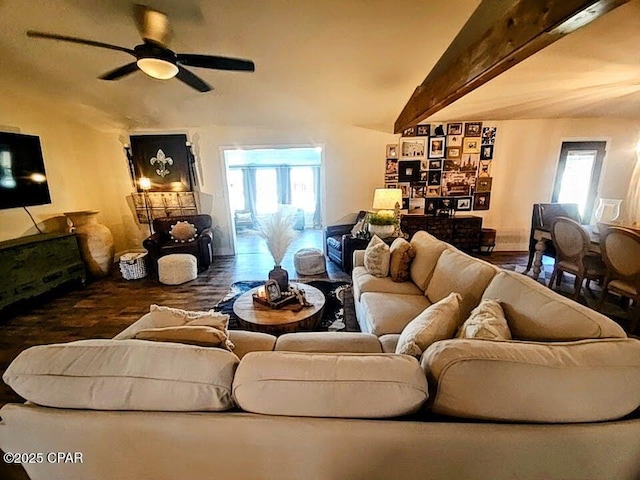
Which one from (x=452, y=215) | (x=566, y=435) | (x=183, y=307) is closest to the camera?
(x=566, y=435)

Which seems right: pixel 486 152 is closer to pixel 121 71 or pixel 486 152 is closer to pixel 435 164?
pixel 435 164

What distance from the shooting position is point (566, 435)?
34.0 inches

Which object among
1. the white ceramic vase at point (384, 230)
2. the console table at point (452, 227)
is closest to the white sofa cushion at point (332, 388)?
the white ceramic vase at point (384, 230)

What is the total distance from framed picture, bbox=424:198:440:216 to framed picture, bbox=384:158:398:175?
0.82m

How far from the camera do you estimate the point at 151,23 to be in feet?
7.50

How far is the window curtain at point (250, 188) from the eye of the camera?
358 inches

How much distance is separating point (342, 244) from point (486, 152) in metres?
3.24

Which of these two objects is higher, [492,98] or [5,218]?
[492,98]

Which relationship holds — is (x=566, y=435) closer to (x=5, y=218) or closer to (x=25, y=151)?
(x=5, y=218)

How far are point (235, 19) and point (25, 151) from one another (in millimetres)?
3534

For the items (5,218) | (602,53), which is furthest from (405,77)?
(5,218)

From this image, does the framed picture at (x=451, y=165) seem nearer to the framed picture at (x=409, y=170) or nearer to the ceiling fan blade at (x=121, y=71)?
the framed picture at (x=409, y=170)

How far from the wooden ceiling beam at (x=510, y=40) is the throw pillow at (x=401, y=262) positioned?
5.25 feet

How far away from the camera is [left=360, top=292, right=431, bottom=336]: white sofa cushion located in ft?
6.46
